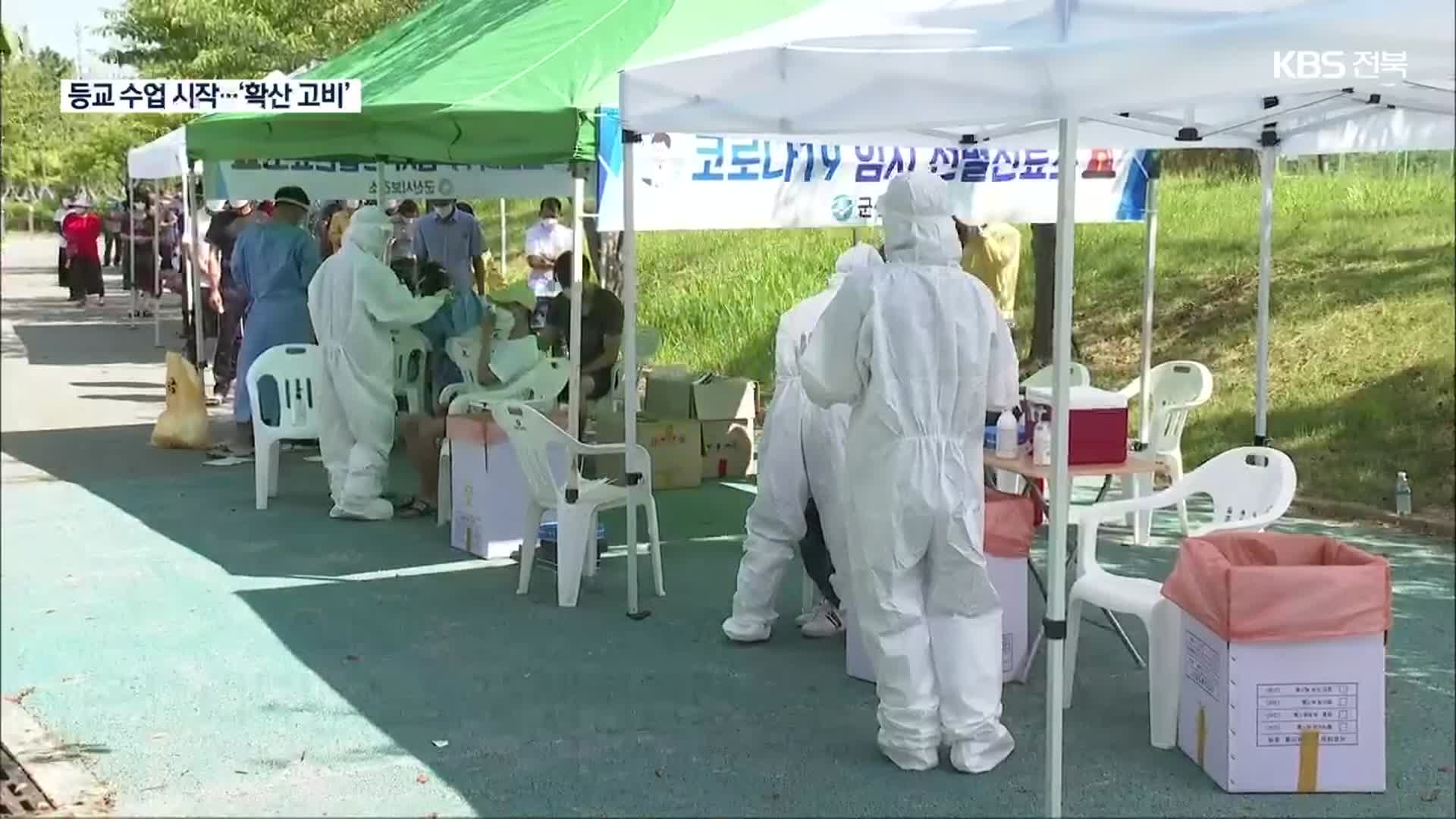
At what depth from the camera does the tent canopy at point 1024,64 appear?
12.0ft

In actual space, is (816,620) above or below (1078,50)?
below

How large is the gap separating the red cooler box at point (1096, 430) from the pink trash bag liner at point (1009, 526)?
2.06 feet

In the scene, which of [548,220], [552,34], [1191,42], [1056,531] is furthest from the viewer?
[548,220]

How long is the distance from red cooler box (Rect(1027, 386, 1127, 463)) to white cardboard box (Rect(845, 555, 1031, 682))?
2.05 ft

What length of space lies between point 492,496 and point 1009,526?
319 centimetres

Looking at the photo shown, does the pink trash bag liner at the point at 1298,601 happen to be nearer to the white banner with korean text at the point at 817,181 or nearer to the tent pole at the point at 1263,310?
the white banner with korean text at the point at 817,181

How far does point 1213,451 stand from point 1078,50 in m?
7.67

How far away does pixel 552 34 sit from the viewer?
321 inches

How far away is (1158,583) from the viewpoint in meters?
5.70

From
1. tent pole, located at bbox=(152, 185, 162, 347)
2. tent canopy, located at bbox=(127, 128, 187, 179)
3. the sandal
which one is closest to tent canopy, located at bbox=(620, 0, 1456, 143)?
the sandal

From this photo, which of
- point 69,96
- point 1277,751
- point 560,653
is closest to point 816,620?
point 560,653

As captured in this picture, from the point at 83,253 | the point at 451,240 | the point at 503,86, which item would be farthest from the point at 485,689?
the point at 83,253

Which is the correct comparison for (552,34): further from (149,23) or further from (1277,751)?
(1277,751)

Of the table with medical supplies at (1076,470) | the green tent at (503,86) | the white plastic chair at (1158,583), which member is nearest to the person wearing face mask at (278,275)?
the green tent at (503,86)
